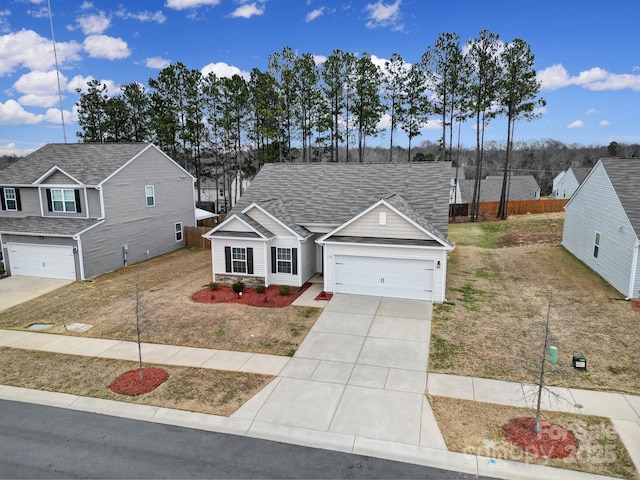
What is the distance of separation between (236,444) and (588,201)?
77.5 feet

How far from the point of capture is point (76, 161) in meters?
26.0

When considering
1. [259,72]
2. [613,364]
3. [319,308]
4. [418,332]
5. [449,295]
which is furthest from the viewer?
[259,72]

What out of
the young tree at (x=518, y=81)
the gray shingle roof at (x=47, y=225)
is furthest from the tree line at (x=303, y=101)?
the gray shingle roof at (x=47, y=225)

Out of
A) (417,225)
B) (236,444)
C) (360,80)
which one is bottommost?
(236,444)

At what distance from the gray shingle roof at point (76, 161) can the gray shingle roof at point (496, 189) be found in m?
43.8

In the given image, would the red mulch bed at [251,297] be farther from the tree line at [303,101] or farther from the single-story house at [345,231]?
the tree line at [303,101]

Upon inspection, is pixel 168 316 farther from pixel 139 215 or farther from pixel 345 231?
pixel 139 215

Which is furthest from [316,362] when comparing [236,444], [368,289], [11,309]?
[11,309]

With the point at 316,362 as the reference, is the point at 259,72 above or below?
above

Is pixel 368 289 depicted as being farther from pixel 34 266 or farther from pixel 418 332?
pixel 34 266

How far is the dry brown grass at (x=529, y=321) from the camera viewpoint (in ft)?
40.3

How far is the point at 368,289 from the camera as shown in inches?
757

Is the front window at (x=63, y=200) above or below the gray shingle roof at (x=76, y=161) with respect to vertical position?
below

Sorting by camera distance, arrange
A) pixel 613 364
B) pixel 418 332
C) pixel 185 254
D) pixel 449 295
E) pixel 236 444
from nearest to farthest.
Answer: pixel 236 444 < pixel 613 364 < pixel 418 332 < pixel 449 295 < pixel 185 254
